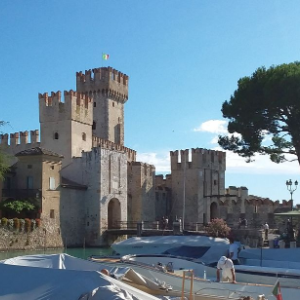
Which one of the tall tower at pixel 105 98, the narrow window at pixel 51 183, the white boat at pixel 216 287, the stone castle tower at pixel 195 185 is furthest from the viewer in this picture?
the tall tower at pixel 105 98

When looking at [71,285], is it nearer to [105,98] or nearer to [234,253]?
[234,253]

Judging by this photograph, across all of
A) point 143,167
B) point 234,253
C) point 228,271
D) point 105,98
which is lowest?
point 234,253

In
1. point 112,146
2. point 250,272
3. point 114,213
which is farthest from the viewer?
point 112,146

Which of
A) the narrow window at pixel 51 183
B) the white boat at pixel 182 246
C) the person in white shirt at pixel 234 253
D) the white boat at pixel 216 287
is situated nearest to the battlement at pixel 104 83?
the narrow window at pixel 51 183

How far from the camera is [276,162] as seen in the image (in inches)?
1287

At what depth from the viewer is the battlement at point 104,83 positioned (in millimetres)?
54438

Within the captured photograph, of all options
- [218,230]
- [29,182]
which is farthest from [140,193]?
[218,230]

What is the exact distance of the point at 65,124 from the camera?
143 feet

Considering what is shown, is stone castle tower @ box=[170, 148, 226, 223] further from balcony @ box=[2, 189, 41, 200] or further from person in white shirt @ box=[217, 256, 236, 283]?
person in white shirt @ box=[217, 256, 236, 283]

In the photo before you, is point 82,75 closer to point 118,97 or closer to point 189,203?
point 118,97

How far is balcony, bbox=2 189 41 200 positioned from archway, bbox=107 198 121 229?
7.48 m

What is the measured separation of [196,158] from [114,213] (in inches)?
444

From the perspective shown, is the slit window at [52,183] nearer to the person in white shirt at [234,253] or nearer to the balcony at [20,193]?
the balcony at [20,193]

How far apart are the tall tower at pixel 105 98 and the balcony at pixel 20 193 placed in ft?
54.6
